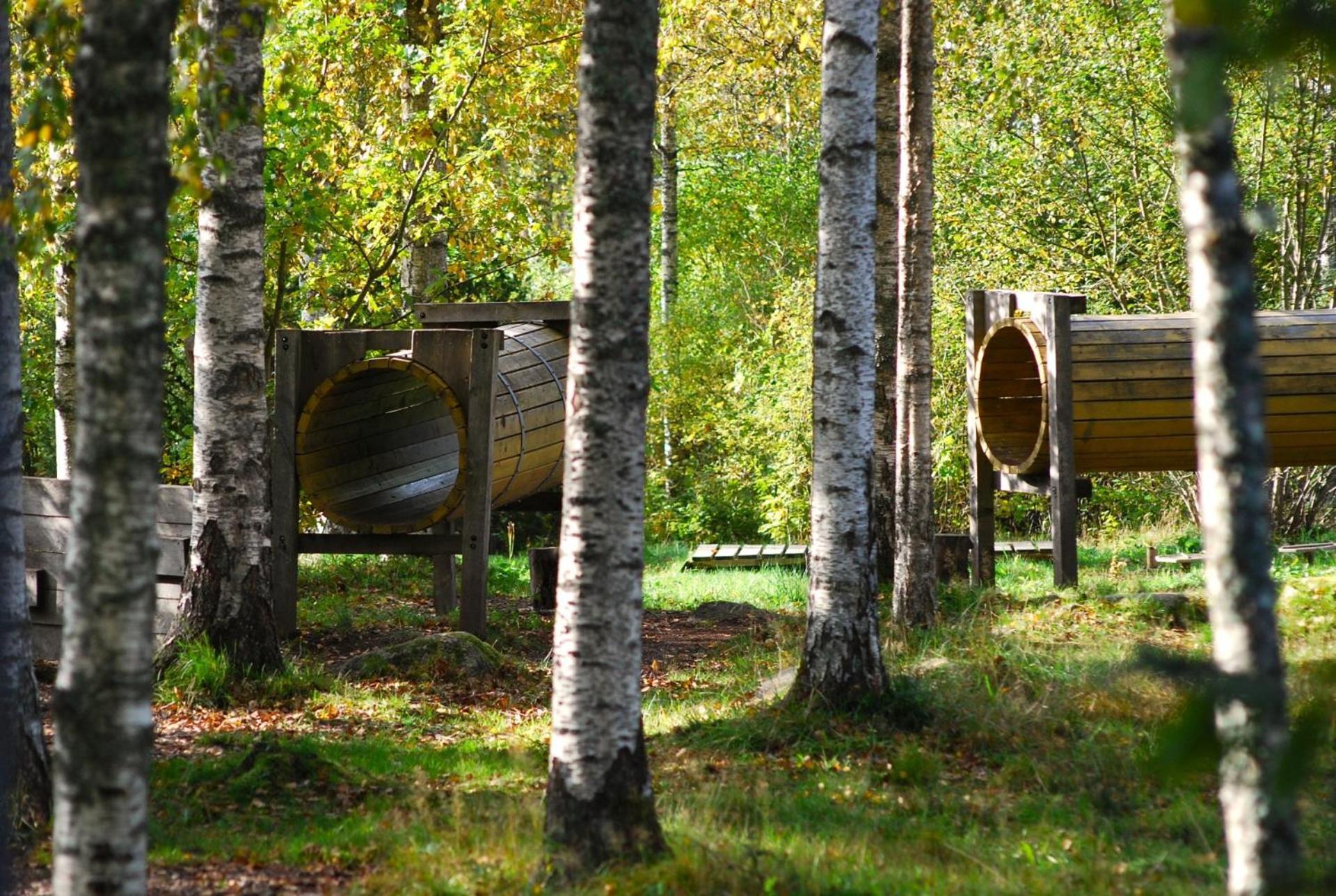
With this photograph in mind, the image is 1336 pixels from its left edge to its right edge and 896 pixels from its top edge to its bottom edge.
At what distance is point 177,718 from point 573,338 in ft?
12.2

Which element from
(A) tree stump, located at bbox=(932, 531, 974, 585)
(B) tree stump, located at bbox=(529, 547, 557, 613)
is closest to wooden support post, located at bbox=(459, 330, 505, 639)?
(B) tree stump, located at bbox=(529, 547, 557, 613)

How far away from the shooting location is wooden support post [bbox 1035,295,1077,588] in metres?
10.1

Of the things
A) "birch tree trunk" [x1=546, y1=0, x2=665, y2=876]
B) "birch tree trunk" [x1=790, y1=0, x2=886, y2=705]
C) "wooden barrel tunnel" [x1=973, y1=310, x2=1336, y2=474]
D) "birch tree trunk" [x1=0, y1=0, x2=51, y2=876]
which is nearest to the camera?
"birch tree trunk" [x1=546, y1=0, x2=665, y2=876]

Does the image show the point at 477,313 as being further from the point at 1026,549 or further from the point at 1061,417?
the point at 1026,549

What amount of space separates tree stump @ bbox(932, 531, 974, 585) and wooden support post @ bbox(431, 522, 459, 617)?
3.98 metres

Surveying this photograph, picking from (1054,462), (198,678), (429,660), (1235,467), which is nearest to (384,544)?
Result: (429,660)

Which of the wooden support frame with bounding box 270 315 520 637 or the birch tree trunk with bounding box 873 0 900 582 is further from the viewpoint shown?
the birch tree trunk with bounding box 873 0 900 582

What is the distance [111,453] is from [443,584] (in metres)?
7.56

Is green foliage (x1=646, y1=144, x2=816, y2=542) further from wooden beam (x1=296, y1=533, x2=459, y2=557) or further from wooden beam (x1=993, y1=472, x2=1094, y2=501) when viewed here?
wooden beam (x1=296, y1=533, x2=459, y2=557)

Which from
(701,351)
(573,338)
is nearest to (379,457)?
(573,338)

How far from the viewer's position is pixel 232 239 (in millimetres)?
7496

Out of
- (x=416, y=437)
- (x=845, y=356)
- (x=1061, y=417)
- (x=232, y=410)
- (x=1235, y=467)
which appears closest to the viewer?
(x=1235, y=467)

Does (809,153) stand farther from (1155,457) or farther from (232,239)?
(232,239)

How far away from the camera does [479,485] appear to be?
9.36 metres
